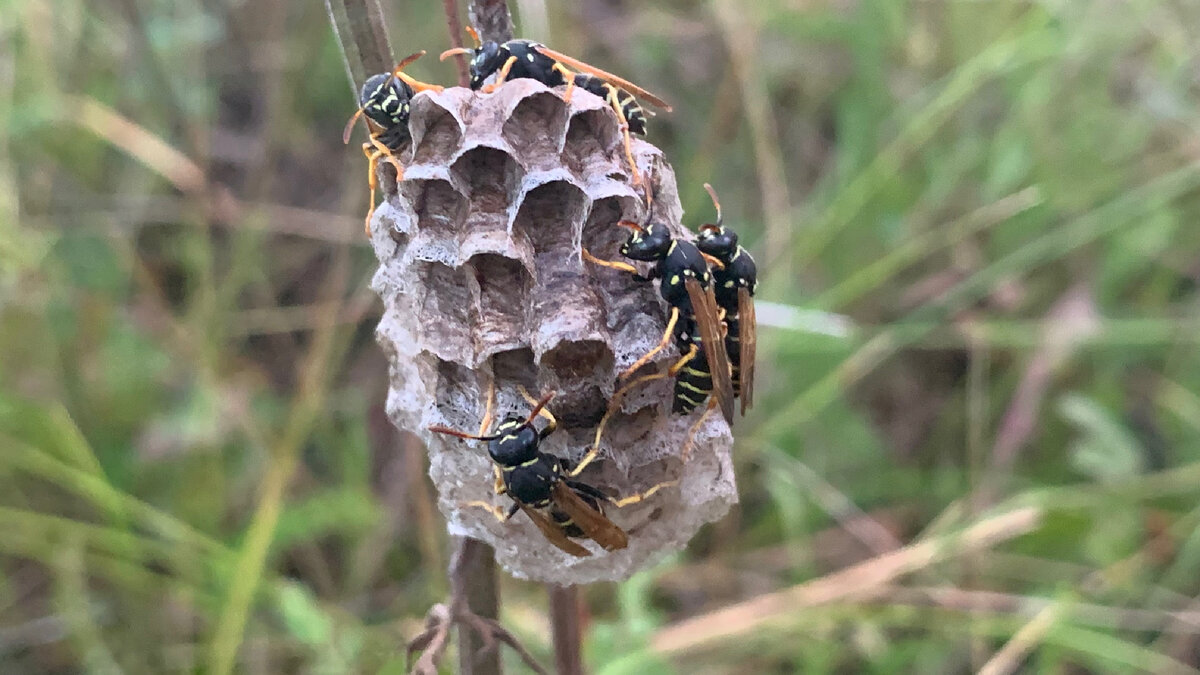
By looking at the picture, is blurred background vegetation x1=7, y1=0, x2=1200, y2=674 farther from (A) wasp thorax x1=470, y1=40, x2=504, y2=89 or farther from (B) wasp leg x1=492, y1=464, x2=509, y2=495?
(A) wasp thorax x1=470, y1=40, x2=504, y2=89

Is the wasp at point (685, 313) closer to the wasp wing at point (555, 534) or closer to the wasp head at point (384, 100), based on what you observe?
the wasp wing at point (555, 534)

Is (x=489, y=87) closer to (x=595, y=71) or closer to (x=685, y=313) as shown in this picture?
(x=595, y=71)

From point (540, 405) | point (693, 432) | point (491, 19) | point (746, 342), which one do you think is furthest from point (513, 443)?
point (491, 19)

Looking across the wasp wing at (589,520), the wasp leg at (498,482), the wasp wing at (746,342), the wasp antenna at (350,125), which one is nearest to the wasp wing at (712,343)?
the wasp wing at (746,342)

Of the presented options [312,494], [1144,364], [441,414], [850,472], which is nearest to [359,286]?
[312,494]

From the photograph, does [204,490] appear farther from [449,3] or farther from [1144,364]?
[1144,364]

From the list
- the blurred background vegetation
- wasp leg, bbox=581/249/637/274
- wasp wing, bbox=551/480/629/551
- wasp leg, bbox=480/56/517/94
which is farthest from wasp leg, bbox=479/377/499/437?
the blurred background vegetation
